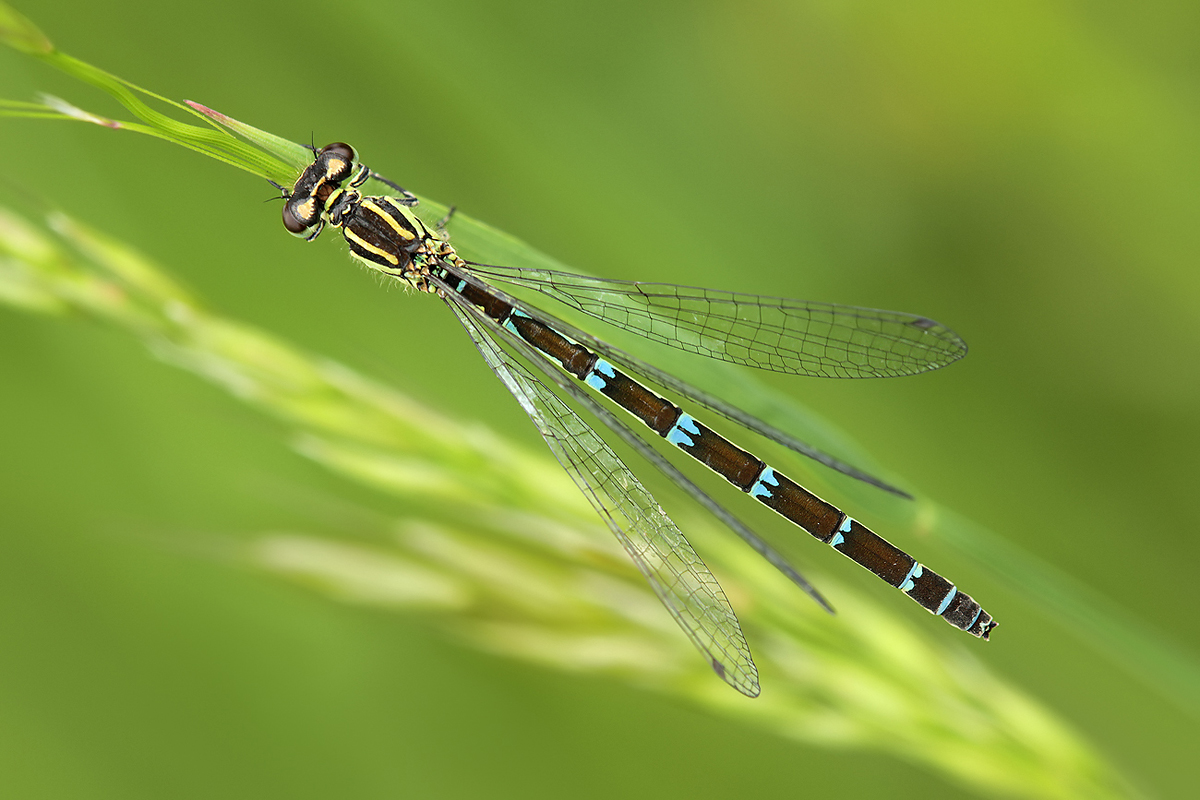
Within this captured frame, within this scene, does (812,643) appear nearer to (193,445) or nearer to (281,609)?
(281,609)

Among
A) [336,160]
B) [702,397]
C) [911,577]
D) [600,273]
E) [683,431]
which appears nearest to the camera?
[702,397]

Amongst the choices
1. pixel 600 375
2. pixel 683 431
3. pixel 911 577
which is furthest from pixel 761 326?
pixel 911 577

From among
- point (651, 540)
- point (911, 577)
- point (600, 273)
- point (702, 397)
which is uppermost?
point (600, 273)

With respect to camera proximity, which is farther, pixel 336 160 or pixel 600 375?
pixel 600 375

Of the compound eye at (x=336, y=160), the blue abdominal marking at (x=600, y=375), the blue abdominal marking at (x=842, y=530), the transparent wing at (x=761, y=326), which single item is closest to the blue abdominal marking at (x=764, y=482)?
the blue abdominal marking at (x=842, y=530)

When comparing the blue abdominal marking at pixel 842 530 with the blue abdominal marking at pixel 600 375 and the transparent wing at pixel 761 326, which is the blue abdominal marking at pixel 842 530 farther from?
the blue abdominal marking at pixel 600 375

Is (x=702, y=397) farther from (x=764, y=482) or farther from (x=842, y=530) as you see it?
(x=842, y=530)

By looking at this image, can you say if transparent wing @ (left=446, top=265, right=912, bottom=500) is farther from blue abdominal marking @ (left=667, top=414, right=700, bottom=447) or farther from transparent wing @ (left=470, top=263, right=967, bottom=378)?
blue abdominal marking @ (left=667, top=414, right=700, bottom=447)

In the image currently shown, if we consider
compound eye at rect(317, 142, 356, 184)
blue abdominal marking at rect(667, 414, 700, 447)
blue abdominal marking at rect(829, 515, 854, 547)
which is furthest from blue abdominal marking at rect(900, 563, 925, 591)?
compound eye at rect(317, 142, 356, 184)
